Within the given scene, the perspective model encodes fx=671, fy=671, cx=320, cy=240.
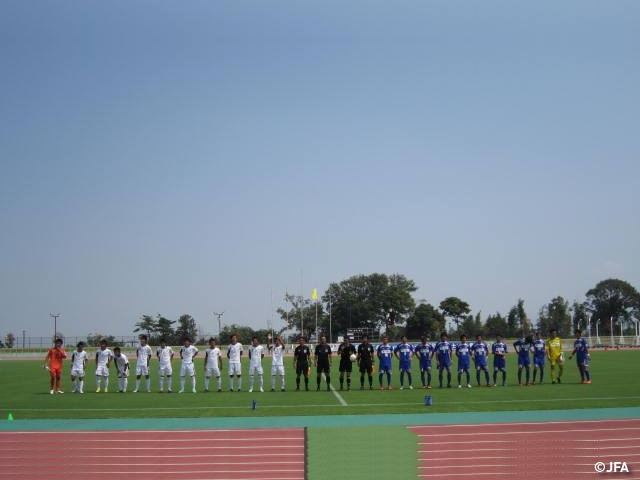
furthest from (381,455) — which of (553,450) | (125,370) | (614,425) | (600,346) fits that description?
(600,346)

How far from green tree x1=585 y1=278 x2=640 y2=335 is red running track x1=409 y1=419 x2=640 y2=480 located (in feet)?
442

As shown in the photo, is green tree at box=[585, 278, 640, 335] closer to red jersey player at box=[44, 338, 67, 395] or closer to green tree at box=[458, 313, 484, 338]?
green tree at box=[458, 313, 484, 338]

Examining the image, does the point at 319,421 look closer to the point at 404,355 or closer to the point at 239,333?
the point at 404,355

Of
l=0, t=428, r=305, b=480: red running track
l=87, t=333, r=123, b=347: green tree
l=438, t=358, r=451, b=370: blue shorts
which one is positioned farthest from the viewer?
l=87, t=333, r=123, b=347: green tree

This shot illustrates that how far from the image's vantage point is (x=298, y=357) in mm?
25281

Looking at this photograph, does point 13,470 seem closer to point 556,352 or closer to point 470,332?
point 556,352

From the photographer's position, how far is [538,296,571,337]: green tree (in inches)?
4756

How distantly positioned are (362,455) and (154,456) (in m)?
3.53

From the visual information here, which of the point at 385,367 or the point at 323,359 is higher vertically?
the point at 323,359

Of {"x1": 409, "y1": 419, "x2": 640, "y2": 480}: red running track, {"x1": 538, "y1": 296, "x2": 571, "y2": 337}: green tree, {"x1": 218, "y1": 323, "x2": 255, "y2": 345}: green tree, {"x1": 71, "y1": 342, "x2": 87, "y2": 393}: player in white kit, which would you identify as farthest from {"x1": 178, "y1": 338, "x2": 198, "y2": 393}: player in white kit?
{"x1": 538, "y1": 296, "x2": 571, "y2": 337}: green tree

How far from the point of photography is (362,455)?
1088 centimetres

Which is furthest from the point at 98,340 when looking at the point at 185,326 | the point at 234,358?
the point at 234,358

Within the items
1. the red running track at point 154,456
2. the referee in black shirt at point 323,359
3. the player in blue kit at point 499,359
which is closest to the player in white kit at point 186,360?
the referee in black shirt at point 323,359

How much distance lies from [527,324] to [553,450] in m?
113
